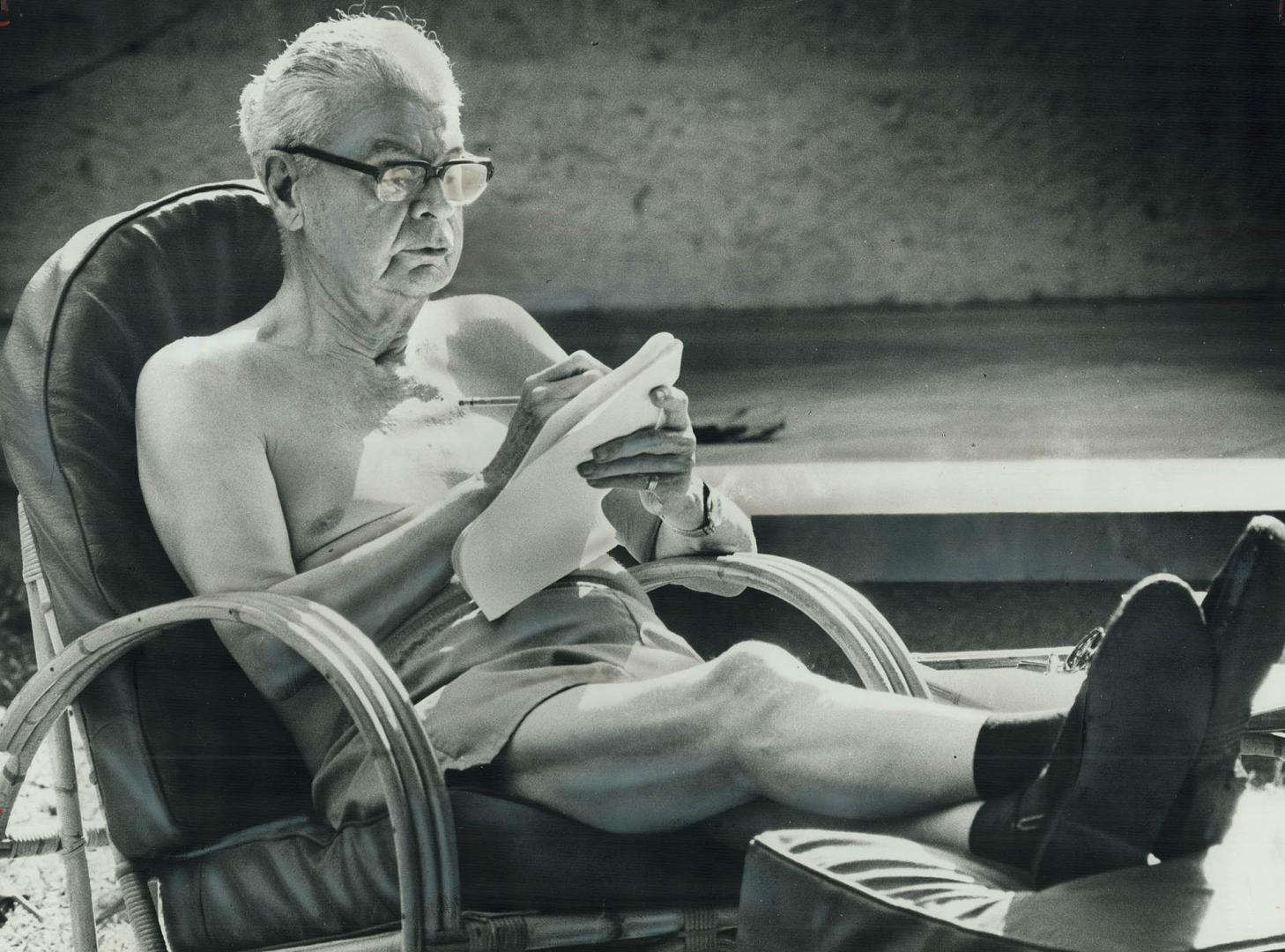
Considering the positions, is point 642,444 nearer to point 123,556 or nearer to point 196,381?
point 196,381

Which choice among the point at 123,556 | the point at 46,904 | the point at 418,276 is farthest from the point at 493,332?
the point at 46,904

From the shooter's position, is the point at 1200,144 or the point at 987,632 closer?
the point at 987,632

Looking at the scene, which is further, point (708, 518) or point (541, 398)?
point (708, 518)

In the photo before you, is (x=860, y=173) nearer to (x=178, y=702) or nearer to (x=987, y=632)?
(x=987, y=632)

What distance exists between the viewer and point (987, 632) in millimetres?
3920

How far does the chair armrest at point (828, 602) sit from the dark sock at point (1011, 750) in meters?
0.50

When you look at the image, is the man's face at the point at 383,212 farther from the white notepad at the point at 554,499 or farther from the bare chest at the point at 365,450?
the white notepad at the point at 554,499

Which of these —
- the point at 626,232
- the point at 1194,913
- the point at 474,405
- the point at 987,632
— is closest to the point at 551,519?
the point at 474,405

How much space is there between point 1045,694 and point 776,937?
617 millimetres

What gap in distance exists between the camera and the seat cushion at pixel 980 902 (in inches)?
50.2

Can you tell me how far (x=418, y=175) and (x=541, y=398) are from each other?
0.35 metres

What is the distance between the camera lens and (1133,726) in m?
1.29

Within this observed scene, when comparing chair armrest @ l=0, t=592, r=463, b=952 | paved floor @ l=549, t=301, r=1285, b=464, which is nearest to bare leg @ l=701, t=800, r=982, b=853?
chair armrest @ l=0, t=592, r=463, b=952

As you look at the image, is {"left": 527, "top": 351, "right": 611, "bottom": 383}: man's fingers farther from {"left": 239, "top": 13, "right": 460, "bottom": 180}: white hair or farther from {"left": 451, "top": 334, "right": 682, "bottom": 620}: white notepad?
{"left": 239, "top": 13, "right": 460, "bottom": 180}: white hair
